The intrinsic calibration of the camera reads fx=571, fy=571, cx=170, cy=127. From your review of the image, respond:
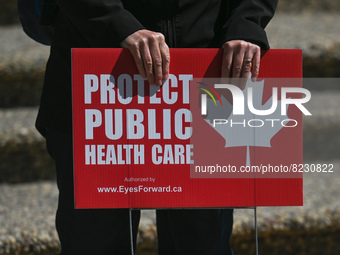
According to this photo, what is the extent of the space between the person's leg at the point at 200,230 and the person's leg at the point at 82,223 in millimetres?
108

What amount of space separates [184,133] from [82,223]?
0.30 meters

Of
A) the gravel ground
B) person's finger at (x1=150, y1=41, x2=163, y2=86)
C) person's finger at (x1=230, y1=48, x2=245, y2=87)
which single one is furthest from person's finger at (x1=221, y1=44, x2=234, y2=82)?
the gravel ground

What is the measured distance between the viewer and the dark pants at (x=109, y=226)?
1168 mm

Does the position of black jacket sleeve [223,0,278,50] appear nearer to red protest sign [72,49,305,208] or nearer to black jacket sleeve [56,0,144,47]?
red protest sign [72,49,305,208]

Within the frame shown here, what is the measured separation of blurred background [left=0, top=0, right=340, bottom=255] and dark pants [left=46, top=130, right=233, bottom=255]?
0.58 metres

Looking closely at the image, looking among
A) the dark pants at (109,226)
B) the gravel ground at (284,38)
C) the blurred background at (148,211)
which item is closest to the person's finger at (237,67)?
the dark pants at (109,226)

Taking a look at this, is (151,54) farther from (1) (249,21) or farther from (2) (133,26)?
(1) (249,21)

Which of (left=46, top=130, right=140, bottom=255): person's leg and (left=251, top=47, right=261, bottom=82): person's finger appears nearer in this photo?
(left=251, top=47, right=261, bottom=82): person's finger

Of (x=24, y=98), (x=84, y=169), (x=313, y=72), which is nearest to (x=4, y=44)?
(x=24, y=98)

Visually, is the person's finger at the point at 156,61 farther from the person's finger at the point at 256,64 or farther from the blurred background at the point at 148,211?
the blurred background at the point at 148,211

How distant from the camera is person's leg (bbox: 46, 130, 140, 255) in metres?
1.17

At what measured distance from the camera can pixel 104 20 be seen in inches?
41.3

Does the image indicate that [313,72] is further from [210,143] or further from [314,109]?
[210,143]

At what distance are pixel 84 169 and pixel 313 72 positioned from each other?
173cm
